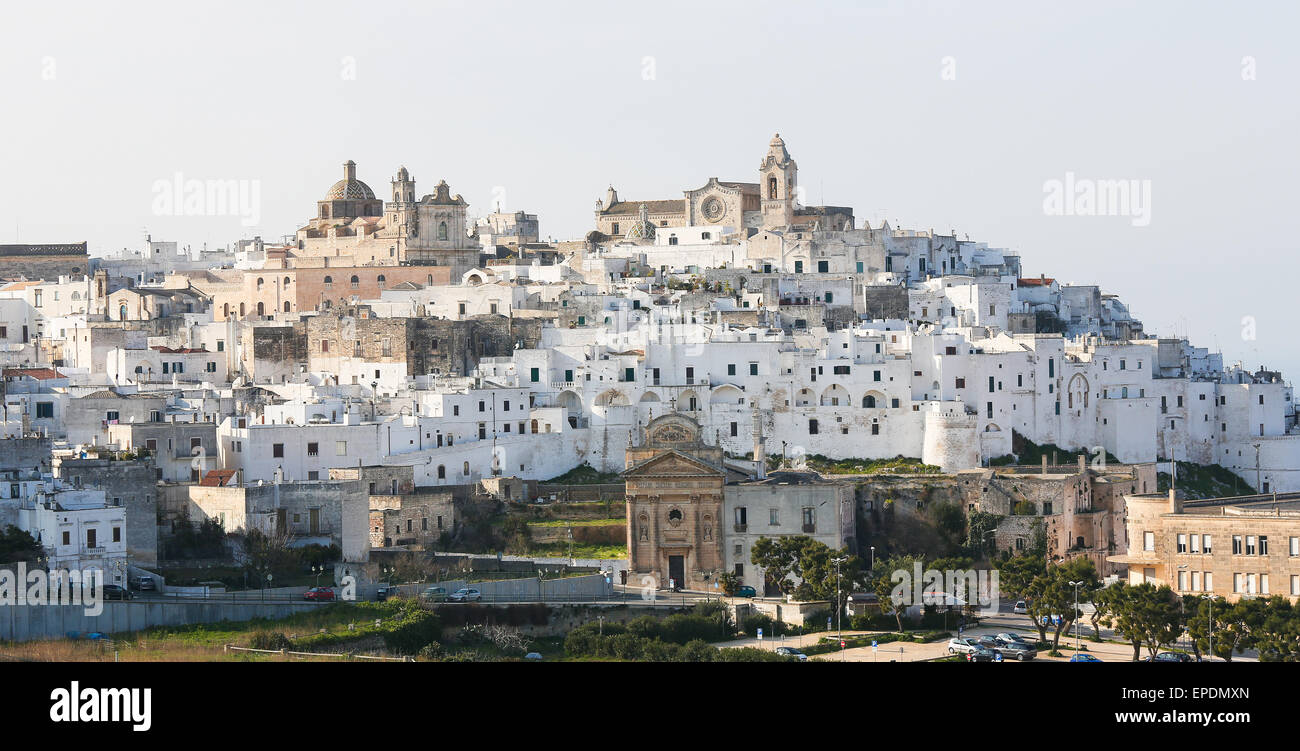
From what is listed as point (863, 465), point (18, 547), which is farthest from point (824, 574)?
Answer: point (18, 547)

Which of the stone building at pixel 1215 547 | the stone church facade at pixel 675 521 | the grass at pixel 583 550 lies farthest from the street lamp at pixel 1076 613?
the grass at pixel 583 550

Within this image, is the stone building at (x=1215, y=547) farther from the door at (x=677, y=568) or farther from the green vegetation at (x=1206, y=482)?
the green vegetation at (x=1206, y=482)

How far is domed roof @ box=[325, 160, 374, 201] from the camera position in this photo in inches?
3155

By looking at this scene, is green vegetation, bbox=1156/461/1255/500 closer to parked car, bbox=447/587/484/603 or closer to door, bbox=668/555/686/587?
door, bbox=668/555/686/587

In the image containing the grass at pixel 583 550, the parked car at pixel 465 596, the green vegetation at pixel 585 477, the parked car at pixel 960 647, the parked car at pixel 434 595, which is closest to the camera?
the parked car at pixel 960 647

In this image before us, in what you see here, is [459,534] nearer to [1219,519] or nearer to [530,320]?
[530,320]

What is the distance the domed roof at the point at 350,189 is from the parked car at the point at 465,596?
125 feet

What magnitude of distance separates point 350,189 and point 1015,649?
45.6 metres

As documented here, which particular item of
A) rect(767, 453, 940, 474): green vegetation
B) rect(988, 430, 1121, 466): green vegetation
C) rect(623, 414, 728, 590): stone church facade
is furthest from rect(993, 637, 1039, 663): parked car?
rect(988, 430, 1121, 466): green vegetation

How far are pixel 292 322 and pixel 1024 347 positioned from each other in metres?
23.7

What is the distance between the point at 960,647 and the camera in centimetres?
4116

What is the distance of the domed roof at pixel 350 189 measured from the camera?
263 feet
